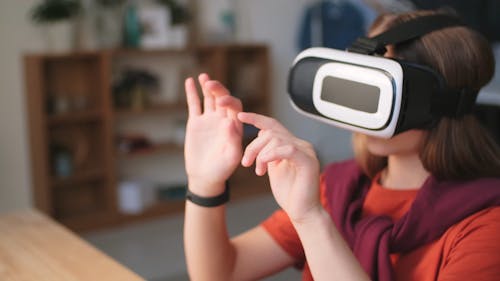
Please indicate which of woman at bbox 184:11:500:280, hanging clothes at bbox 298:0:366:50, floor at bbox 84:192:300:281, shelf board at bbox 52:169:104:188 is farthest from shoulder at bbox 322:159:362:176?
hanging clothes at bbox 298:0:366:50

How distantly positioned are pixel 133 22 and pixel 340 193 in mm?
3166

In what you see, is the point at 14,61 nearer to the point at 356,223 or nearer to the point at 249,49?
the point at 249,49

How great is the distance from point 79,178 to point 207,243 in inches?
118

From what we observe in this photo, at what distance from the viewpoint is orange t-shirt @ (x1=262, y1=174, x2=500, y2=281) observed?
987mm

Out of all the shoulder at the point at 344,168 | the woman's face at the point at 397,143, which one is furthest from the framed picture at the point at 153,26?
the woman's face at the point at 397,143

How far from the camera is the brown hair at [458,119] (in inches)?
43.3

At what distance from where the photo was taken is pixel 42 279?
119 cm

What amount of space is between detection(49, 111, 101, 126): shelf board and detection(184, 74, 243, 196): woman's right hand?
2.93 m

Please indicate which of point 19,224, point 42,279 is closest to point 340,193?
point 42,279

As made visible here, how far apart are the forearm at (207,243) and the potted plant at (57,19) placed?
284 centimetres

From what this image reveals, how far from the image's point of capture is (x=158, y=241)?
Answer: 12.3 feet

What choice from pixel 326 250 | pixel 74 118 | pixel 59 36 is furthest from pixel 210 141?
pixel 59 36

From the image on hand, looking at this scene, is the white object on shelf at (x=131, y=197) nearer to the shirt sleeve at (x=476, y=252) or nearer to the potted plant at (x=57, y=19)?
the potted plant at (x=57, y=19)

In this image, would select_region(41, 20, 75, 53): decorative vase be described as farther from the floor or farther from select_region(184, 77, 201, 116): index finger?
select_region(184, 77, 201, 116): index finger
